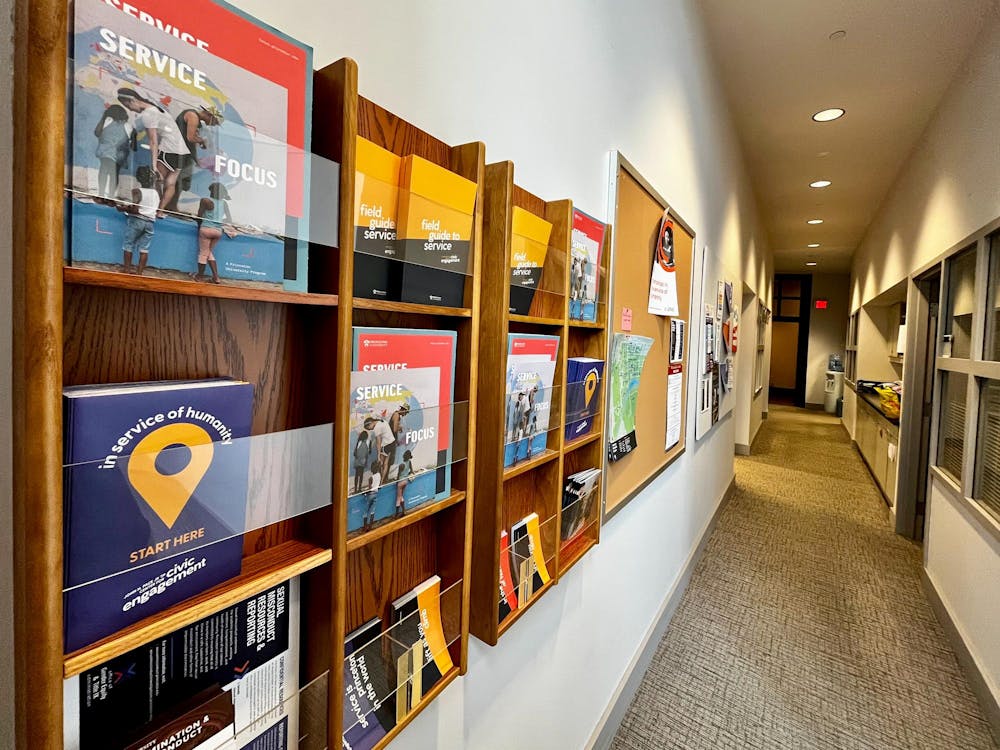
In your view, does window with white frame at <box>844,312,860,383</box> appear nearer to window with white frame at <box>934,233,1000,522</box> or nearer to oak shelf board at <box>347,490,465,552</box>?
window with white frame at <box>934,233,1000,522</box>

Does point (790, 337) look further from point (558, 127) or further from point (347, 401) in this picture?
point (347, 401)

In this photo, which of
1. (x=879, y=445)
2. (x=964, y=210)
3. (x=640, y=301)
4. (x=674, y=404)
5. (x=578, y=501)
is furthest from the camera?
(x=879, y=445)

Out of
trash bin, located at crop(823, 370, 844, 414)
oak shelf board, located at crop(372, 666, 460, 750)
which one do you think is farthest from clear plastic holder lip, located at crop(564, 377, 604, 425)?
trash bin, located at crop(823, 370, 844, 414)

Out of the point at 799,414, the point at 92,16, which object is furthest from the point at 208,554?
the point at 799,414

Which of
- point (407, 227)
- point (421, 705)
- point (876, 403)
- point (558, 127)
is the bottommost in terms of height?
point (421, 705)

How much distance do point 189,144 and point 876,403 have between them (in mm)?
6294

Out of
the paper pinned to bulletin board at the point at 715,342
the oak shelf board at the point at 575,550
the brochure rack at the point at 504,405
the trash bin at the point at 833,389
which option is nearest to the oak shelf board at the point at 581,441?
the brochure rack at the point at 504,405

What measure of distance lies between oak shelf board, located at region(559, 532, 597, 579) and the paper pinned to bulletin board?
71.2 inches

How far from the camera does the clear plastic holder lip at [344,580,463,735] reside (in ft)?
2.44

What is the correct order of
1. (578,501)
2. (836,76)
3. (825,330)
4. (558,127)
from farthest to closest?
(825,330) < (836,76) < (578,501) < (558,127)

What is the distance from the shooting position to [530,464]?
112 centimetres

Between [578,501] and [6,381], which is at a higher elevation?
[6,381]

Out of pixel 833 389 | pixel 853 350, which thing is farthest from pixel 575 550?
pixel 833 389

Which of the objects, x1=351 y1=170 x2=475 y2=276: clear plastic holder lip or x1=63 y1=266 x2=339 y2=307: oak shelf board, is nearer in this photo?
x1=63 y1=266 x2=339 y2=307: oak shelf board
